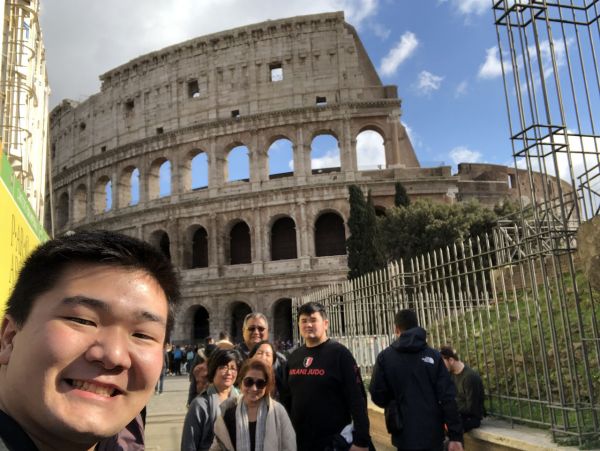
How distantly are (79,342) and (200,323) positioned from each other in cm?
2665

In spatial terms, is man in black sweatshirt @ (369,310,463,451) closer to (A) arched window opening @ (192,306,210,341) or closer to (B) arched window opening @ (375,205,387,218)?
(B) arched window opening @ (375,205,387,218)

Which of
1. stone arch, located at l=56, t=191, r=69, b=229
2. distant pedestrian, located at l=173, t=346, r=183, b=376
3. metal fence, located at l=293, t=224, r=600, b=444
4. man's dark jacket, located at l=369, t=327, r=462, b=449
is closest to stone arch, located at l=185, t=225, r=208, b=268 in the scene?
distant pedestrian, located at l=173, t=346, r=183, b=376

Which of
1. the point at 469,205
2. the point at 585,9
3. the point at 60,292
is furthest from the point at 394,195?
the point at 60,292

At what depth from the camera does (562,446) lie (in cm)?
378

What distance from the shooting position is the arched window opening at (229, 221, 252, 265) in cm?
2545

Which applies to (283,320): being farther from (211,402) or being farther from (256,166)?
(211,402)

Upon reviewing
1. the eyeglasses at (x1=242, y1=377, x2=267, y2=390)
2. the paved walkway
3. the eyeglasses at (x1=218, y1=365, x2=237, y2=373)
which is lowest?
the paved walkway

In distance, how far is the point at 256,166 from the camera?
2508 centimetres

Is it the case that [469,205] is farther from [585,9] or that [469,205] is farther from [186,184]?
[585,9]

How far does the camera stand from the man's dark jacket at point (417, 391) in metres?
3.73

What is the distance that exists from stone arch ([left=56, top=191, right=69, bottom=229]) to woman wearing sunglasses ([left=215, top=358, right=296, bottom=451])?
31697 mm

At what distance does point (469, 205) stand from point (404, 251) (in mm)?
3393

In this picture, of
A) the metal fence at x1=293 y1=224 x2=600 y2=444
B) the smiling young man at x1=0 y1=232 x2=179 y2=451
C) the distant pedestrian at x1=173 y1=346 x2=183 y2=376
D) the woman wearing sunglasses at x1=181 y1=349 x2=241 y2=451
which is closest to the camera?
the smiling young man at x1=0 y1=232 x2=179 y2=451

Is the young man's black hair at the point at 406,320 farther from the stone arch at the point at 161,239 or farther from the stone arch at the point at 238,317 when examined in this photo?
the stone arch at the point at 161,239
